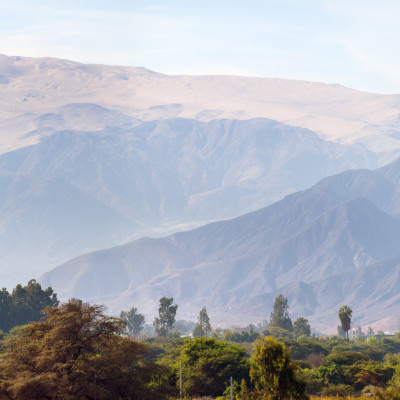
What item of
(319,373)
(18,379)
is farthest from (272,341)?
(319,373)

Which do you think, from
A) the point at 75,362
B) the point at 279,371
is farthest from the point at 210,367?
the point at 279,371

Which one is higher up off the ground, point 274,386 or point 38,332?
point 38,332

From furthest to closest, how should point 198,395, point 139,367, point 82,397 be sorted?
point 198,395 → point 139,367 → point 82,397

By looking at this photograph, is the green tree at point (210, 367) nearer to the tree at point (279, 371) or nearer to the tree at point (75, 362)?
the tree at point (75, 362)

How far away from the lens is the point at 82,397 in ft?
225

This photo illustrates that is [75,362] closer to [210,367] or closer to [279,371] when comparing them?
[279,371]

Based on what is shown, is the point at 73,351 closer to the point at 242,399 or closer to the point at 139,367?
the point at 139,367

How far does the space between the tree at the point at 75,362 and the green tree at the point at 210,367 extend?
23080 mm

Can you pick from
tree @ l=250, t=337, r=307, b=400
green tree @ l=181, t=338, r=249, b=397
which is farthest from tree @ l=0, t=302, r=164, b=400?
green tree @ l=181, t=338, r=249, b=397

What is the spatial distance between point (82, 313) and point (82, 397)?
7.08 metres

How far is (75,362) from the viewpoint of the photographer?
69.2 metres

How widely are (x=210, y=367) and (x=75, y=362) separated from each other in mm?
35222

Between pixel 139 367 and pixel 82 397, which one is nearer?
pixel 82 397

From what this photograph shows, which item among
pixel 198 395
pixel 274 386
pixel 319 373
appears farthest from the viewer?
pixel 319 373
